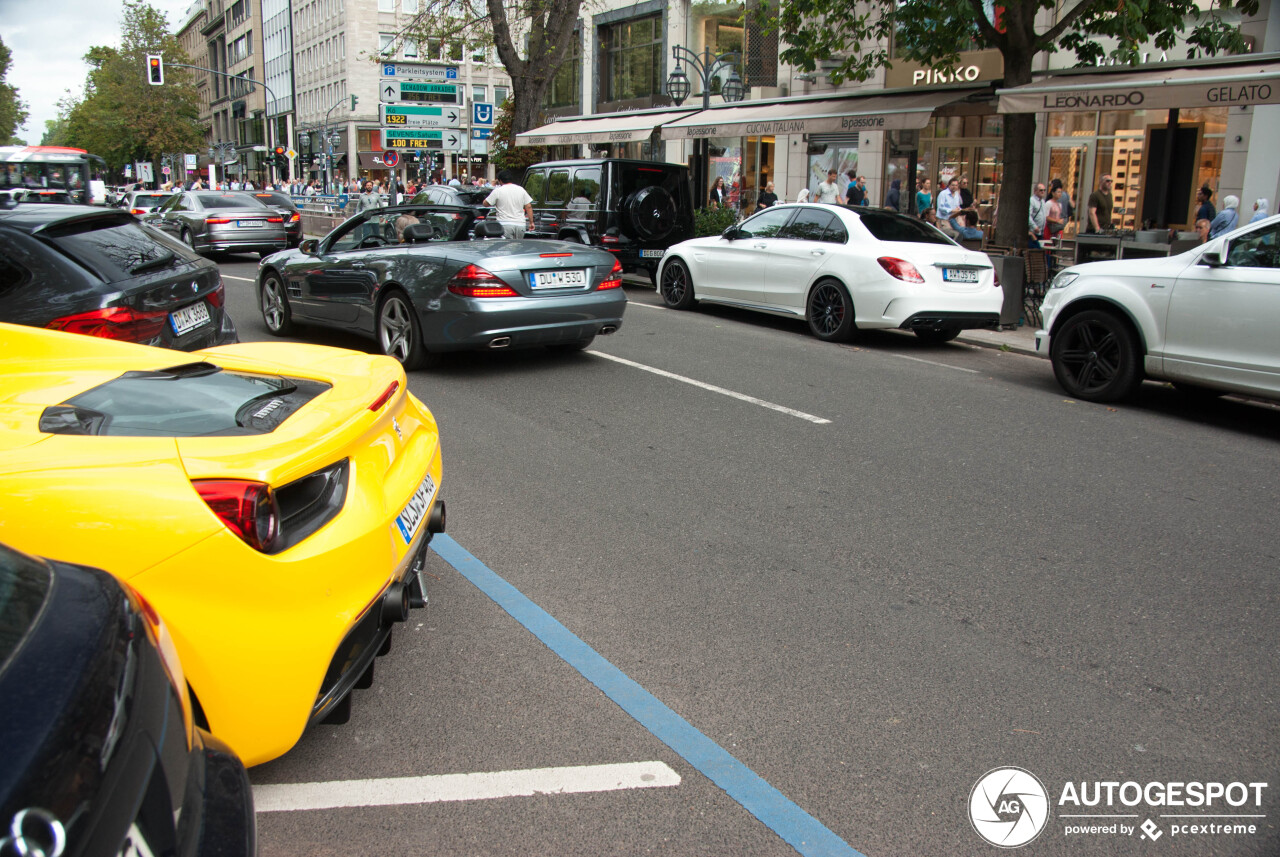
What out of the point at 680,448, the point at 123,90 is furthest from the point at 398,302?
the point at 123,90

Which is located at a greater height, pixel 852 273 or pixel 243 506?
pixel 852 273

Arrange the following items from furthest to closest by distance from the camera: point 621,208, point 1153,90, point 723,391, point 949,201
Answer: point 949,201, point 621,208, point 1153,90, point 723,391

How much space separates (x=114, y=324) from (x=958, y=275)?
8.04 m

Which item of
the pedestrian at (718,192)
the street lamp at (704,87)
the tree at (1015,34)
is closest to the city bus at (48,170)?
the street lamp at (704,87)

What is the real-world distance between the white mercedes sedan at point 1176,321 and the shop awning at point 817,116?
7.78 meters

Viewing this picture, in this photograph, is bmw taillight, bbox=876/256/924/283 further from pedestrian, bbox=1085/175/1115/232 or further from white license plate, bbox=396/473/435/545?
white license plate, bbox=396/473/435/545

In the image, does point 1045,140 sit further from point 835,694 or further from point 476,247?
point 835,694

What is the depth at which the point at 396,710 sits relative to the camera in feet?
10.5

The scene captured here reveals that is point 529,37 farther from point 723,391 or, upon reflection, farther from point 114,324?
point 114,324

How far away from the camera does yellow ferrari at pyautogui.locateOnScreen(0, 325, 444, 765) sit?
2.32 meters

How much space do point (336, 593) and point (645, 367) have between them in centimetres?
652

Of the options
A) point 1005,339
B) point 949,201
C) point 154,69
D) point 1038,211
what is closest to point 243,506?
point 1005,339

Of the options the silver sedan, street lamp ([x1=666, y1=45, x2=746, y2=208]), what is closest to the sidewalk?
street lamp ([x1=666, y1=45, x2=746, y2=208])

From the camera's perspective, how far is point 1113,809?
9.07 feet
